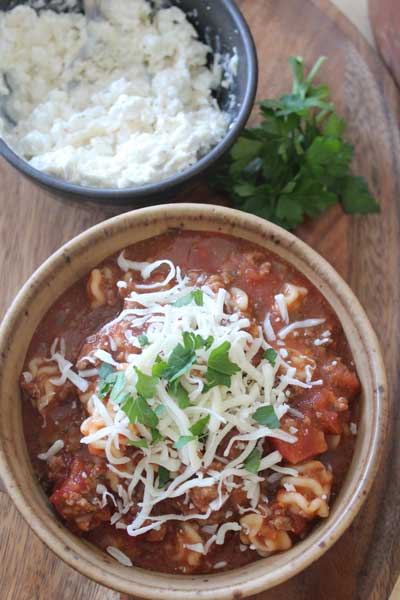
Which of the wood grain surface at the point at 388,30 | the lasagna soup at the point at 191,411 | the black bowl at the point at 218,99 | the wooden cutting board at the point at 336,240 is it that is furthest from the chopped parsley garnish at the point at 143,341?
the wood grain surface at the point at 388,30

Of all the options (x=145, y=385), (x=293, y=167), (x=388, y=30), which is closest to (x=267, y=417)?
(x=145, y=385)

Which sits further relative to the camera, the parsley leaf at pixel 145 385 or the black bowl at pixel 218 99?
the black bowl at pixel 218 99

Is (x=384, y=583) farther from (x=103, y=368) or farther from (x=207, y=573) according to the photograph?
(x=103, y=368)

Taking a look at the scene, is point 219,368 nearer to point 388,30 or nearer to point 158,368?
point 158,368

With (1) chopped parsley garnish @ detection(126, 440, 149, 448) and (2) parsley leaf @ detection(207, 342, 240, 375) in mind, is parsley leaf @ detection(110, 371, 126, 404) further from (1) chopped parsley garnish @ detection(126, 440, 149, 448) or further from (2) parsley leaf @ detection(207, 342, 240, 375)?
(2) parsley leaf @ detection(207, 342, 240, 375)

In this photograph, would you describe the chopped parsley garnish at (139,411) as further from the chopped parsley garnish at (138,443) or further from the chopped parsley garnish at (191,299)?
the chopped parsley garnish at (191,299)

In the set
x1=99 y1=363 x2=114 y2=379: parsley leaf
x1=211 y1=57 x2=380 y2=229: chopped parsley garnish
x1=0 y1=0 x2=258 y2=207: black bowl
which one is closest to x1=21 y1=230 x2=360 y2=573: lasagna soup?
x1=99 y1=363 x2=114 y2=379: parsley leaf
